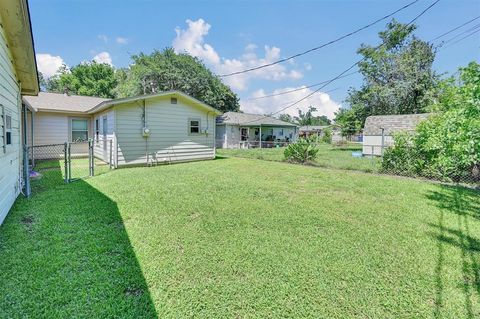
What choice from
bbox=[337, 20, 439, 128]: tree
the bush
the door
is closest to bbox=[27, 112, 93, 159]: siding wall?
the door

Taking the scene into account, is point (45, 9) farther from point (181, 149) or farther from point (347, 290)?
Result: point (347, 290)

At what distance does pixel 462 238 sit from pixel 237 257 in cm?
363

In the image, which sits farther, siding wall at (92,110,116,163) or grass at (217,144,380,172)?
grass at (217,144,380,172)

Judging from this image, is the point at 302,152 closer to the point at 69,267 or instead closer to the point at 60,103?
the point at 69,267

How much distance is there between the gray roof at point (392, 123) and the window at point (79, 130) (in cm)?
1863

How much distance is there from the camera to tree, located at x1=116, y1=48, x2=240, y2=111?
23953 millimetres

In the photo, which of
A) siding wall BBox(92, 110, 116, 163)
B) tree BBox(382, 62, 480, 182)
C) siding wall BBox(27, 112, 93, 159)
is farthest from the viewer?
siding wall BBox(27, 112, 93, 159)

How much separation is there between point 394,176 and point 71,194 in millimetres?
10206

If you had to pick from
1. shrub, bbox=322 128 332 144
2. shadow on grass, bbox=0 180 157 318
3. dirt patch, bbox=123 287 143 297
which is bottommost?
dirt patch, bbox=123 287 143 297

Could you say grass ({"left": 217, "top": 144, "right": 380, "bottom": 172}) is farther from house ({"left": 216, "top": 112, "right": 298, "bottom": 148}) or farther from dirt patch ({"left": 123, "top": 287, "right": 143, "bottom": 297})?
dirt patch ({"left": 123, "top": 287, "right": 143, "bottom": 297})

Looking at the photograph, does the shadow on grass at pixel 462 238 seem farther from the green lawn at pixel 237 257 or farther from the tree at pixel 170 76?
the tree at pixel 170 76

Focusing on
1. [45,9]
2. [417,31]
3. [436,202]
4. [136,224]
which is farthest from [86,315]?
[417,31]

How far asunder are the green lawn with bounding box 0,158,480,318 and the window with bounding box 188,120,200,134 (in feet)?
23.8

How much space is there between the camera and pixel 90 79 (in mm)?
35844
